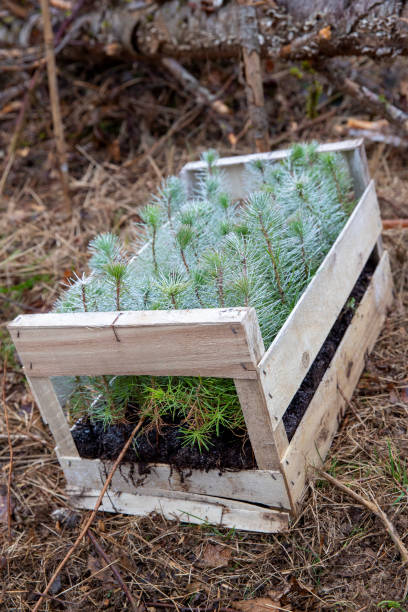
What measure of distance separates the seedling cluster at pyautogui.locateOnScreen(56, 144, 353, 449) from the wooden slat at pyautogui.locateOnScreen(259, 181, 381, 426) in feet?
0.28

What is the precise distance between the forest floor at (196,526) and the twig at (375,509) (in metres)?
0.03

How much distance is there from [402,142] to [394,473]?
2.19 metres

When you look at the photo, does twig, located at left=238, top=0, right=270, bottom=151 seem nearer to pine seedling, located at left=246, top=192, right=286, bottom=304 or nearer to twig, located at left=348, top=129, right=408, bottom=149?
twig, located at left=348, top=129, right=408, bottom=149

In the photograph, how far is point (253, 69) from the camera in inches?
103

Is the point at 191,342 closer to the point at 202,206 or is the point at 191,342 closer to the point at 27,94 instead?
the point at 202,206

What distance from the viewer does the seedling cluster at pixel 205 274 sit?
156 cm

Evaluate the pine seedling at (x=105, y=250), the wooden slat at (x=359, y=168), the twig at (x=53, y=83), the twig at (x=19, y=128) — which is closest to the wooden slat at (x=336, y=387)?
the wooden slat at (x=359, y=168)

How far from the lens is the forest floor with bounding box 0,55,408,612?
4.99 ft

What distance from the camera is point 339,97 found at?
3961 millimetres

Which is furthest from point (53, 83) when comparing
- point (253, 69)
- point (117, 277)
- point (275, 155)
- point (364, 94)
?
point (117, 277)

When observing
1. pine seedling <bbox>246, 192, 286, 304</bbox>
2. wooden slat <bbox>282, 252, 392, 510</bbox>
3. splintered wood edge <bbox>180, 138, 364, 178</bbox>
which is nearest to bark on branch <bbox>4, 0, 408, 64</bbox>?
splintered wood edge <bbox>180, 138, 364, 178</bbox>

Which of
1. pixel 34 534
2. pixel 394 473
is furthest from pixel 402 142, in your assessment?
pixel 34 534

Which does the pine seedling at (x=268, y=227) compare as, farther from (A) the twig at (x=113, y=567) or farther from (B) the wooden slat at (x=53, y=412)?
(A) the twig at (x=113, y=567)

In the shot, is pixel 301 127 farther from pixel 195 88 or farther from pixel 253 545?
pixel 253 545
